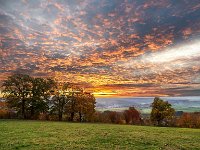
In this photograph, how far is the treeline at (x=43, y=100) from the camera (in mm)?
104562

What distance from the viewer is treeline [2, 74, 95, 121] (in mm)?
104562

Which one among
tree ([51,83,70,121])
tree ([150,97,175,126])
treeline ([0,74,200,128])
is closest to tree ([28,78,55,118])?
treeline ([0,74,200,128])

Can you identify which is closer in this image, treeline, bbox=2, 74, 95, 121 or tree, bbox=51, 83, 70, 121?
treeline, bbox=2, 74, 95, 121

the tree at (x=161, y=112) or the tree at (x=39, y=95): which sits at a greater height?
the tree at (x=39, y=95)

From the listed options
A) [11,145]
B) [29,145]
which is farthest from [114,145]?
[11,145]

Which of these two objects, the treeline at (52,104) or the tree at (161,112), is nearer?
the treeline at (52,104)

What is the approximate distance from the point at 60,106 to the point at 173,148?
84009 mm

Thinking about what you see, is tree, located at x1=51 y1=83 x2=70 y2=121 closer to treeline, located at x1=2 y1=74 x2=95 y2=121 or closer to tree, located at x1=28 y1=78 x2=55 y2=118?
treeline, located at x1=2 y1=74 x2=95 y2=121

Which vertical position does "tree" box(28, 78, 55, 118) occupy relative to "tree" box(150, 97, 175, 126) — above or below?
above

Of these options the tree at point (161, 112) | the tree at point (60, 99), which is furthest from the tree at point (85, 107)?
the tree at point (161, 112)

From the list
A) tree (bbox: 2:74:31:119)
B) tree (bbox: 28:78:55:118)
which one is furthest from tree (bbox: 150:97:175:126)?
tree (bbox: 2:74:31:119)

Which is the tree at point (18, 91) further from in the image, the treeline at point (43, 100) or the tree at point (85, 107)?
the tree at point (85, 107)

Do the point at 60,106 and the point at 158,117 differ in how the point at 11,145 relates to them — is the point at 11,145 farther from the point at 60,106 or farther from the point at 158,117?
the point at 158,117

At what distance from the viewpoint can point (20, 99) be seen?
10544cm
